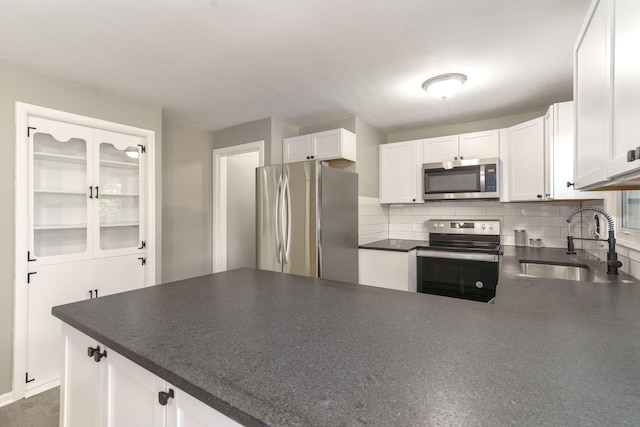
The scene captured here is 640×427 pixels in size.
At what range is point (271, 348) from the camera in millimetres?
829

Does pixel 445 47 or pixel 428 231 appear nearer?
pixel 445 47

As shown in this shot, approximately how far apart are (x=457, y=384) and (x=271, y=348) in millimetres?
465

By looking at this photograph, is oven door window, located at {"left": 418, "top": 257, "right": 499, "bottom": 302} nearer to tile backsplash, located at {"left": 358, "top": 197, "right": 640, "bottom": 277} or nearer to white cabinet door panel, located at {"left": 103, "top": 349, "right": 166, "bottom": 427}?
tile backsplash, located at {"left": 358, "top": 197, "right": 640, "bottom": 277}

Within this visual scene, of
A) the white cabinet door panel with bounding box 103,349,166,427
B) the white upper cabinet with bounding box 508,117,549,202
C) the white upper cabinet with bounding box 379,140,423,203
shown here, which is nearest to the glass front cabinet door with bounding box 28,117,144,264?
the white cabinet door panel with bounding box 103,349,166,427

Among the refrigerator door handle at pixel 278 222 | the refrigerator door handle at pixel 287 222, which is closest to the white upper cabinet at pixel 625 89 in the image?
the refrigerator door handle at pixel 287 222

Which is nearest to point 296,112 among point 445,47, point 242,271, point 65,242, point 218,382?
point 445,47

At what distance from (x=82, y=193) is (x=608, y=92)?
3428mm

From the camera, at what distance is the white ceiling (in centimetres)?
164

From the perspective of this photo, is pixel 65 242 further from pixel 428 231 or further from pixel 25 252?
pixel 428 231

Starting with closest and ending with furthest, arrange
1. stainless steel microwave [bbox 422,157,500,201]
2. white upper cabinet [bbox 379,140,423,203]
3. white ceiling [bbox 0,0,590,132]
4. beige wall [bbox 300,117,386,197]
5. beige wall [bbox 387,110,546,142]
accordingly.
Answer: white ceiling [bbox 0,0,590,132] → stainless steel microwave [bbox 422,157,500,201] → beige wall [bbox 387,110,546,142] → beige wall [bbox 300,117,386,197] → white upper cabinet [bbox 379,140,423,203]

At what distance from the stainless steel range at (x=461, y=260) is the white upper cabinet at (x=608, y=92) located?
1551 millimetres

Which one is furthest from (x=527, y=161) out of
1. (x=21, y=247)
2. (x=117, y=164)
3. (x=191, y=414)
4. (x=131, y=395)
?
(x=21, y=247)

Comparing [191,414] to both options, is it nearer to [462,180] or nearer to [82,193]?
[82,193]

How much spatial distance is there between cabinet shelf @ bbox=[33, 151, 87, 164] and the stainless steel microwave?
3369 millimetres
